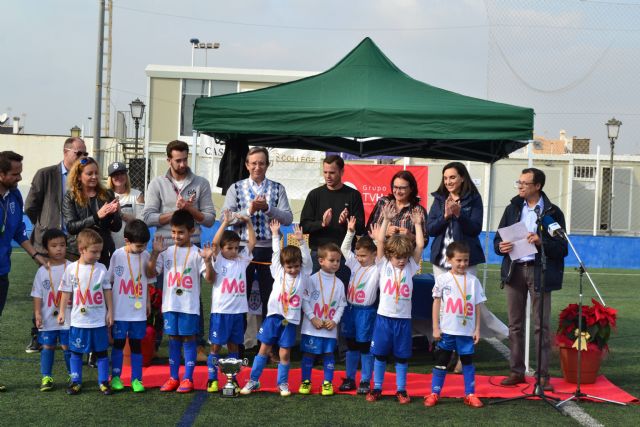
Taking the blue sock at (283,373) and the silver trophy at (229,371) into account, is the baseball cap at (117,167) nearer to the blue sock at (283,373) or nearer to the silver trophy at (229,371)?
the silver trophy at (229,371)

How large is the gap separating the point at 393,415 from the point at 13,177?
3.37 metres

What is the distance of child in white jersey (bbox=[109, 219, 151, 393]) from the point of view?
19.9 feet

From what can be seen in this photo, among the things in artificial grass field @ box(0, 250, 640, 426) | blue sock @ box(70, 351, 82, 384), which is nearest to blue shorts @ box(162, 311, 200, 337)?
artificial grass field @ box(0, 250, 640, 426)

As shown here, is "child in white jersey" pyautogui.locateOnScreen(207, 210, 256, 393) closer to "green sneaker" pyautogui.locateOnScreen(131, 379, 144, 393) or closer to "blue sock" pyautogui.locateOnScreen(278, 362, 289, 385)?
"blue sock" pyautogui.locateOnScreen(278, 362, 289, 385)

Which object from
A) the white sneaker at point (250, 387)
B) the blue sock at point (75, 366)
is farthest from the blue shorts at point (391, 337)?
the blue sock at point (75, 366)

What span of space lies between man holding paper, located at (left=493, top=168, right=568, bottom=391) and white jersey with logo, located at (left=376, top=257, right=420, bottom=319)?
37.1 inches

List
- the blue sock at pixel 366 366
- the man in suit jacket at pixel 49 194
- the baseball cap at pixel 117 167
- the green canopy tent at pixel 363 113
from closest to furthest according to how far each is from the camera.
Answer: the blue sock at pixel 366 366
the green canopy tent at pixel 363 113
the man in suit jacket at pixel 49 194
the baseball cap at pixel 117 167

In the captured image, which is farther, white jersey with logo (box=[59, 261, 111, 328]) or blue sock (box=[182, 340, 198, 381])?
blue sock (box=[182, 340, 198, 381])

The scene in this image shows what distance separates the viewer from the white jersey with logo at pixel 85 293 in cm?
589

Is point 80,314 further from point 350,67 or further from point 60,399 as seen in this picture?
point 350,67

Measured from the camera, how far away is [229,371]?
589cm

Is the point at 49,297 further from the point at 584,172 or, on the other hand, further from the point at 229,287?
the point at 584,172

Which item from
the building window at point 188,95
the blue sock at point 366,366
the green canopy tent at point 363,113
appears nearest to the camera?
the blue sock at point 366,366

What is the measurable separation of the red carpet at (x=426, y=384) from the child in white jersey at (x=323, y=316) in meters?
0.20
